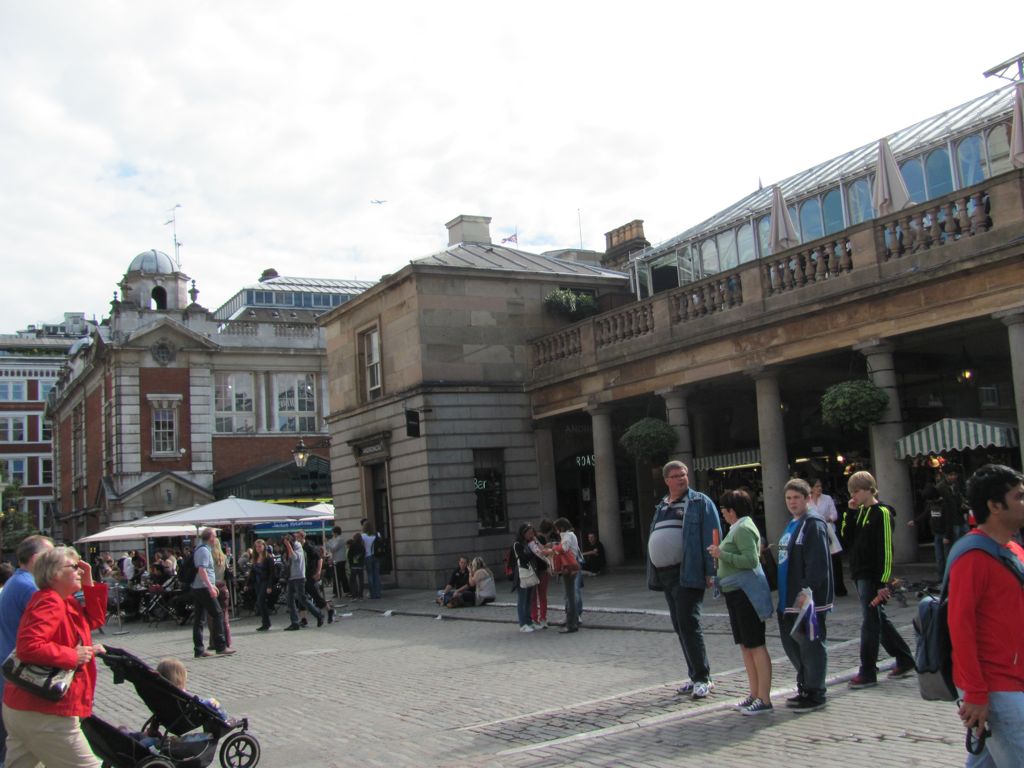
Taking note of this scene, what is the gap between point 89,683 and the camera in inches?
229

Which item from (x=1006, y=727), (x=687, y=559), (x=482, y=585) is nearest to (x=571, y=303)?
(x=482, y=585)

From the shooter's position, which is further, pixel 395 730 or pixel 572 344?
pixel 572 344

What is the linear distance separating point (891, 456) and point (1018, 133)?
18.1 feet

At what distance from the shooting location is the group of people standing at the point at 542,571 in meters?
14.5

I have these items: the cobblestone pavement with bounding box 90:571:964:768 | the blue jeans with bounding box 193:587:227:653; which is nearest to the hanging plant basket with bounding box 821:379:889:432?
the cobblestone pavement with bounding box 90:571:964:768

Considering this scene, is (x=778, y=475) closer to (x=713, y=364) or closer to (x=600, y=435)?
(x=713, y=364)

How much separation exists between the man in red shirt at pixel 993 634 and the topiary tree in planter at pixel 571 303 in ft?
72.9

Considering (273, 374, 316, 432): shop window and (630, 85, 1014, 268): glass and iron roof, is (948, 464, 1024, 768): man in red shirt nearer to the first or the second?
(630, 85, 1014, 268): glass and iron roof

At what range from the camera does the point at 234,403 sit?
50.3 metres

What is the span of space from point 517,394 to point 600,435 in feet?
9.63

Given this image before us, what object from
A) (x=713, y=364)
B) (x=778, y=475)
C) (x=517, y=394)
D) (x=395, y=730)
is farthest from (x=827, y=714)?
(x=517, y=394)

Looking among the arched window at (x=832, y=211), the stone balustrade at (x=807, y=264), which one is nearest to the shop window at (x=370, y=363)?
the arched window at (x=832, y=211)

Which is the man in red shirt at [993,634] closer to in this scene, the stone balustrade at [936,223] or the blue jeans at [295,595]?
the stone balustrade at [936,223]

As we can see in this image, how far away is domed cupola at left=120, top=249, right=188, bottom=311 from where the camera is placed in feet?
164
